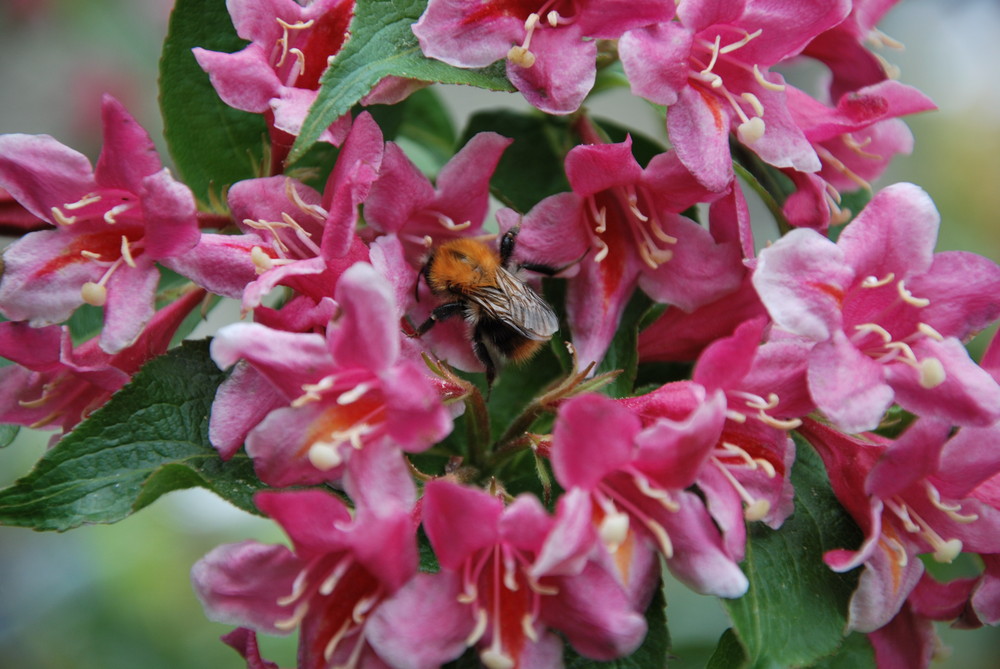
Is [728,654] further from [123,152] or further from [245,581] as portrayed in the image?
Result: [123,152]

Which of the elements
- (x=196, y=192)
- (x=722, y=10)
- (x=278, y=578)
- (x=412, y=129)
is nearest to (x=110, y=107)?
(x=196, y=192)

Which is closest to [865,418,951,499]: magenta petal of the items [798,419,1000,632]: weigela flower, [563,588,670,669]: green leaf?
[798,419,1000,632]: weigela flower

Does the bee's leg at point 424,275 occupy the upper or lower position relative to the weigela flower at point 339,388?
lower

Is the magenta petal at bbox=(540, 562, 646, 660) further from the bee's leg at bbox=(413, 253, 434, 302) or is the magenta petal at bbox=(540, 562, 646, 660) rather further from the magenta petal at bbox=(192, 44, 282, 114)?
the magenta petal at bbox=(192, 44, 282, 114)

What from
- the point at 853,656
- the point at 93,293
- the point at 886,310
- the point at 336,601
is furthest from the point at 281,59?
the point at 853,656

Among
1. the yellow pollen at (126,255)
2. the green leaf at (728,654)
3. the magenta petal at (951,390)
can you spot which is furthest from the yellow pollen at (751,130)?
the yellow pollen at (126,255)

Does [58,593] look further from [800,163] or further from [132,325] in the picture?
[800,163]

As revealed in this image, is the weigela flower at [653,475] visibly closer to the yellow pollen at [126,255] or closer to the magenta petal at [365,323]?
the magenta petal at [365,323]
